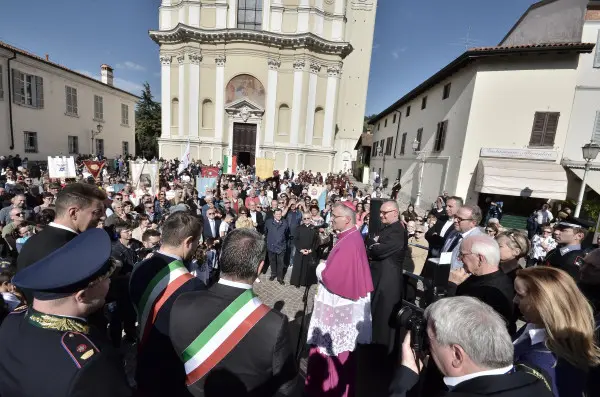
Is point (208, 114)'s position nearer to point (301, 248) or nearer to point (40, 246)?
point (301, 248)

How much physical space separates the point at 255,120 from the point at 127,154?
15.5 m

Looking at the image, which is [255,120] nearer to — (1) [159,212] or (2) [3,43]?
(2) [3,43]

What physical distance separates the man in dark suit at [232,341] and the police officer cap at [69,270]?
18.9 inches

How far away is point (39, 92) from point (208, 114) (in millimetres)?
11708

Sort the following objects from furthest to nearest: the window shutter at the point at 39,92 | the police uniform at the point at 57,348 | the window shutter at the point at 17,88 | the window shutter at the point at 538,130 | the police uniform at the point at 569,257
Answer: the window shutter at the point at 39,92 < the window shutter at the point at 17,88 < the window shutter at the point at 538,130 < the police uniform at the point at 569,257 < the police uniform at the point at 57,348

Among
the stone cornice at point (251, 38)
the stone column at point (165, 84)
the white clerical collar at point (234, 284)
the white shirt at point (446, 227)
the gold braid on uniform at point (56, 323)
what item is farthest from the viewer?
the stone column at point (165, 84)

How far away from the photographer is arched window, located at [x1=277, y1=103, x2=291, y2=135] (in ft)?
82.9

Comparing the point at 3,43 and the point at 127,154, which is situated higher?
the point at 3,43

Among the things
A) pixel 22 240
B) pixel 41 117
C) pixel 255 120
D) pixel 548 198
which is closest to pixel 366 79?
pixel 255 120

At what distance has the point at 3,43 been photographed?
18250mm

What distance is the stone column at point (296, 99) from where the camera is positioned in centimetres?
2424

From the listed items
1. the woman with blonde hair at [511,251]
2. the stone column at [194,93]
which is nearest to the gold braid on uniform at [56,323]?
the woman with blonde hair at [511,251]

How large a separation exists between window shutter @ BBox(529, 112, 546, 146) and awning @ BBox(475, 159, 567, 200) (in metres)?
0.91

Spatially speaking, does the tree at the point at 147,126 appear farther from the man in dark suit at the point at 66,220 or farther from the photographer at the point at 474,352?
the photographer at the point at 474,352
